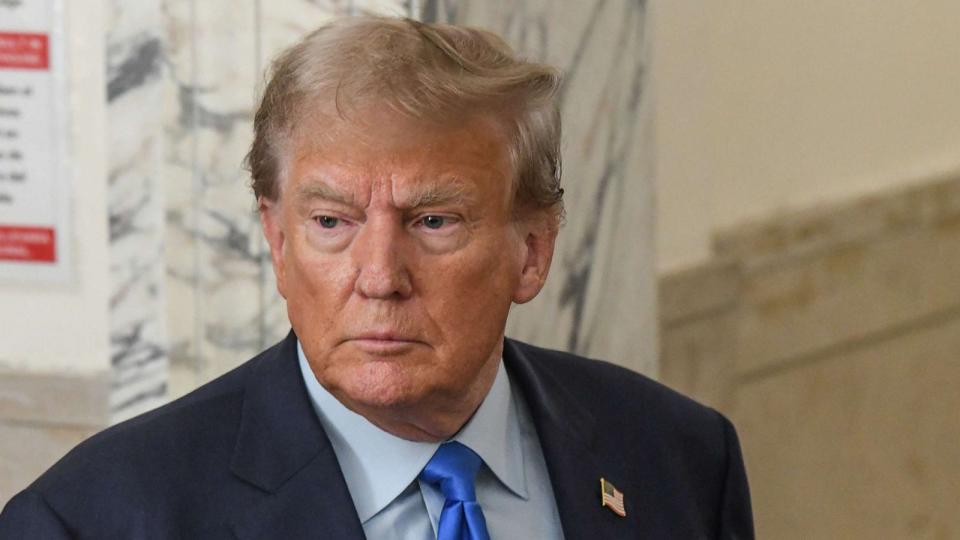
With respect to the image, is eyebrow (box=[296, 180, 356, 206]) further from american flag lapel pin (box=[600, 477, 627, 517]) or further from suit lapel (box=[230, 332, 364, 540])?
american flag lapel pin (box=[600, 477, 627, 517])

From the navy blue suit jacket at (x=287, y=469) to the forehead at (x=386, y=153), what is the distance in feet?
1.11

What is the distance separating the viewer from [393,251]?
9.14 feet

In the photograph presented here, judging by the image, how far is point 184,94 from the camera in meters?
4.00

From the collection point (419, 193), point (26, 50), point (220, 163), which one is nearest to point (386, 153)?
point (419, 193)

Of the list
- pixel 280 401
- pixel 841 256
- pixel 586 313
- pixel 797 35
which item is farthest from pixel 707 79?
pixel 280 401

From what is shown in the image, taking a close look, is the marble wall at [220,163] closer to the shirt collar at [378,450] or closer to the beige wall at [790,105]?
the shirt collar at [378,450]

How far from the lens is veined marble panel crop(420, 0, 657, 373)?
4508mm

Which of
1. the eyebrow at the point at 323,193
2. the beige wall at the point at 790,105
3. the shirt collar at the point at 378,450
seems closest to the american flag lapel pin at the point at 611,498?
the shirt collar at the point at 378,450

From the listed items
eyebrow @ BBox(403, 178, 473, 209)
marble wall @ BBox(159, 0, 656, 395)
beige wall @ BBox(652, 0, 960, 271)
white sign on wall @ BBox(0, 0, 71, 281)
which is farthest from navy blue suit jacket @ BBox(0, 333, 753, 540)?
beige wall @ BBox(652, 0, 960, 271)

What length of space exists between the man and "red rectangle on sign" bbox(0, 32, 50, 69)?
81.5 inches

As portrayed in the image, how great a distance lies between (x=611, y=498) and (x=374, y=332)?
1.87ft

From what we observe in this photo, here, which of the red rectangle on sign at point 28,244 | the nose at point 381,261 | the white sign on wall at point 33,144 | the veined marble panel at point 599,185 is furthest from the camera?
the red rectangle on sign at point 28,244

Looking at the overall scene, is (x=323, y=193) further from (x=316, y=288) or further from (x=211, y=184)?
(x=211, y=184)

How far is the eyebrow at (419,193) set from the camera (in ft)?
9.18
